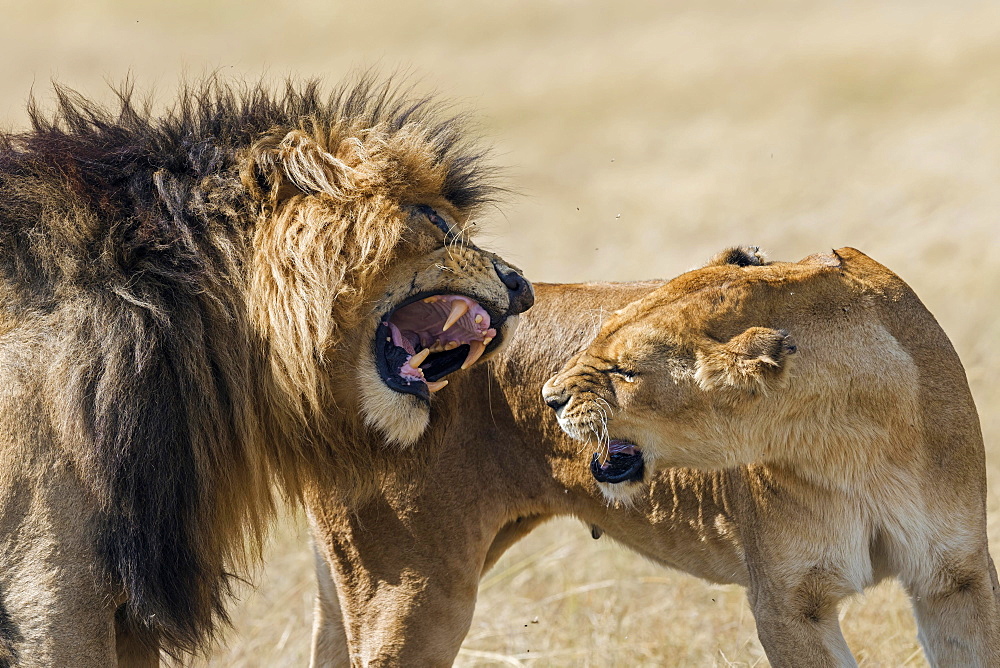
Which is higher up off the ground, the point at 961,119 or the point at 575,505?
the point at 961,119

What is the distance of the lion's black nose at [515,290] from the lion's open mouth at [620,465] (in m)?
0.48

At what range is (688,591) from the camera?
5684 millimetres

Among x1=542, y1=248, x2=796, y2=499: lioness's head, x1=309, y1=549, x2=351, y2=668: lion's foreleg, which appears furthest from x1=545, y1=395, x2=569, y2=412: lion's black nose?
x1=309, y1=549, x2=351, y2=668: lion's foreleg

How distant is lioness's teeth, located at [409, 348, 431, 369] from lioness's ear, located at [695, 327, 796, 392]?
2.47ft

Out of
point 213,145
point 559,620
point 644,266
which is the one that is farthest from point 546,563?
point 644,266

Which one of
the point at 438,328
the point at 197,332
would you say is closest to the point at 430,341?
the point at 438,328

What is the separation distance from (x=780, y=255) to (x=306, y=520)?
7.44 m

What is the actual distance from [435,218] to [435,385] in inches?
18.6

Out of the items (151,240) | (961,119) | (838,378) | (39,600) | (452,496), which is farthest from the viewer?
(961,119)

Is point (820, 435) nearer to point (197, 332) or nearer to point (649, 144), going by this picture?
point (197, 332)

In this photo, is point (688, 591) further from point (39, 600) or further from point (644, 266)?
point (644, 266)

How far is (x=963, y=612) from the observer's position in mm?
3271

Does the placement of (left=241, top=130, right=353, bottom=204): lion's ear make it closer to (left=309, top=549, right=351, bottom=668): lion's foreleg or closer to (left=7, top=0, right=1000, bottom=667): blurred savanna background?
(left=7, top=0, right=1000, bottom=667): blurred savanna background

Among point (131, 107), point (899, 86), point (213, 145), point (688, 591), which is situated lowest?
point (688, 591)
